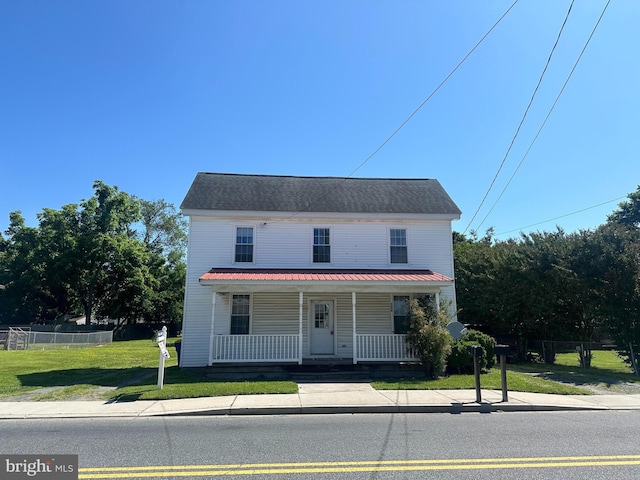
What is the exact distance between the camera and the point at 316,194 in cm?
1825

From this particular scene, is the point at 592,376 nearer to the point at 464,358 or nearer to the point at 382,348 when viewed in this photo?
the point at 464,358

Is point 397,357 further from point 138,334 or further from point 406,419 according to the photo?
point 138,334

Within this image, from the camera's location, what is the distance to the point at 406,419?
800 centimetres

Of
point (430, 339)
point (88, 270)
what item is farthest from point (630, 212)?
point (88, 270)

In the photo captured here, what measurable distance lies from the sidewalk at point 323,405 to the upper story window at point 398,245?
713 centimetres

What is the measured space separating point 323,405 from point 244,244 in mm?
8819

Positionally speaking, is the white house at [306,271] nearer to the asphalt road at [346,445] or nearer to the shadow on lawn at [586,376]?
the shadow on lawn at [586,376]

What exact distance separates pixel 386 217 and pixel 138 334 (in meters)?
33.9

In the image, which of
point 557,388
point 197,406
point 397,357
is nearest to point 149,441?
point 197,406

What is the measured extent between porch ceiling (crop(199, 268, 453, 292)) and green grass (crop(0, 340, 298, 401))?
3225mm

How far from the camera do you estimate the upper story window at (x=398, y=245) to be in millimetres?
16891

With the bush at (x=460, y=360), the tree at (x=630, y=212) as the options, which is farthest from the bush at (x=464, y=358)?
the tree at (x=630, y=212)

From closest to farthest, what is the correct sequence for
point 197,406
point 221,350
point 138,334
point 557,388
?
point 197,406, point 557,388, point 221,350, point 138,334

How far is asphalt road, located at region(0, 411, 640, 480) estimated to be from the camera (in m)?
4.87
